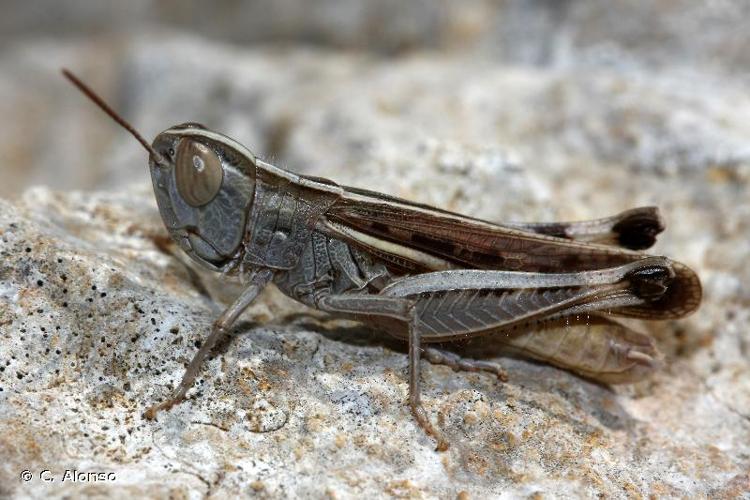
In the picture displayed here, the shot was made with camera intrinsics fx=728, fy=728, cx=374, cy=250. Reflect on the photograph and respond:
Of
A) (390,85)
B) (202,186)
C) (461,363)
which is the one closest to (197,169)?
(202,186)

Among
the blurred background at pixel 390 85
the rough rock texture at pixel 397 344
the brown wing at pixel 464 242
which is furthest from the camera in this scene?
the blurred background at pixel 390 85

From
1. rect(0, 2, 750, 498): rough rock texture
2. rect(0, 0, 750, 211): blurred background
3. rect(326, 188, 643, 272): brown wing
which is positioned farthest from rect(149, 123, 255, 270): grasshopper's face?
rect(0, 0, 750, 211): blurred background

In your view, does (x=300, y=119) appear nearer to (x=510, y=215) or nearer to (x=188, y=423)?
(x=510, y=215)

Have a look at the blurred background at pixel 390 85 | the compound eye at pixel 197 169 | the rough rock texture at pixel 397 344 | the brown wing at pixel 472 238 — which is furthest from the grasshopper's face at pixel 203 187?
the blurred background at pixel 390 85

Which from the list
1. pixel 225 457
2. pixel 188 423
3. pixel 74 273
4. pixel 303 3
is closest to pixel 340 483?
pixel 225 457

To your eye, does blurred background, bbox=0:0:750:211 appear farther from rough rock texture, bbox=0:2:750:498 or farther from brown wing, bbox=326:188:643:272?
brown wing, bbox=326:188:643:272

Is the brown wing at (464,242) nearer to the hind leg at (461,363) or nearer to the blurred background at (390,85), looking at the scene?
the hind leg at (461,363)

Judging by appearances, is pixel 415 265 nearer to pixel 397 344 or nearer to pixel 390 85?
pixel 397 344
